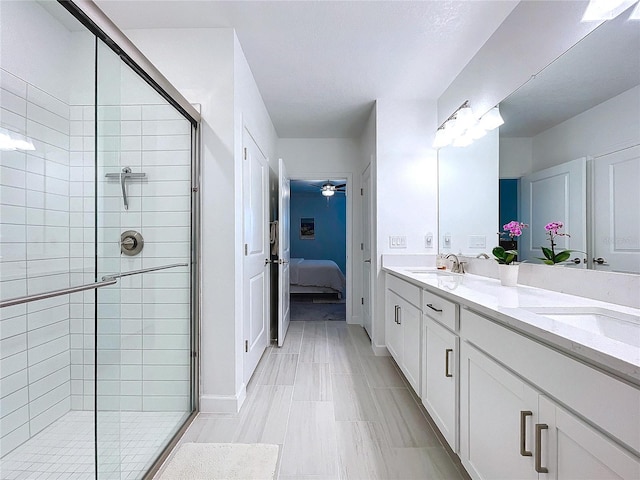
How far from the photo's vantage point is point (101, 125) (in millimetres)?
1388

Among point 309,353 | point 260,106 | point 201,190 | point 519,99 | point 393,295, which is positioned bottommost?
point 309,353

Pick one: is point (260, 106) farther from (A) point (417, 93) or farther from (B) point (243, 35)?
(A) point (417, 93)

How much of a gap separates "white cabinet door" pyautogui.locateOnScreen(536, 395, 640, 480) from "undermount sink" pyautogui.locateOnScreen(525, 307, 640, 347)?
377 millimetres

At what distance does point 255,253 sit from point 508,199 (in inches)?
75.9

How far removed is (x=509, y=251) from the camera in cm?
194

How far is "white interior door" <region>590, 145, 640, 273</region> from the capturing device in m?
1.21

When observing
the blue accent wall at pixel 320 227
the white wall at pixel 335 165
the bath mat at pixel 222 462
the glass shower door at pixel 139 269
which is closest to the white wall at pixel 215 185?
the glass shower door at pixel 139 269

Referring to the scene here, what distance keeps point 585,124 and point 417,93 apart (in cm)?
175

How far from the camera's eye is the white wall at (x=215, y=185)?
2049 millimetres

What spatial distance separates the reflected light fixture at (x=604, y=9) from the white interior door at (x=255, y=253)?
1.99m

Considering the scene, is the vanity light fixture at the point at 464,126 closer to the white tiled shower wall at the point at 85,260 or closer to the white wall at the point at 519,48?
the white wall at the point at 519,48

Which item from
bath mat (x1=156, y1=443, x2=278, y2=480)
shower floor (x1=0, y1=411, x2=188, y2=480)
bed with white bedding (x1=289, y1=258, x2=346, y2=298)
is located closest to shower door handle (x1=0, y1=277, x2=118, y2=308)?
shower floor (x1=0, y1=411, x2=188, y2=480)

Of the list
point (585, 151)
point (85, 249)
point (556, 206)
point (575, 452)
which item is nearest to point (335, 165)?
point (556, 206)

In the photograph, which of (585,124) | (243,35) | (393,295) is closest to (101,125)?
(243,35)
